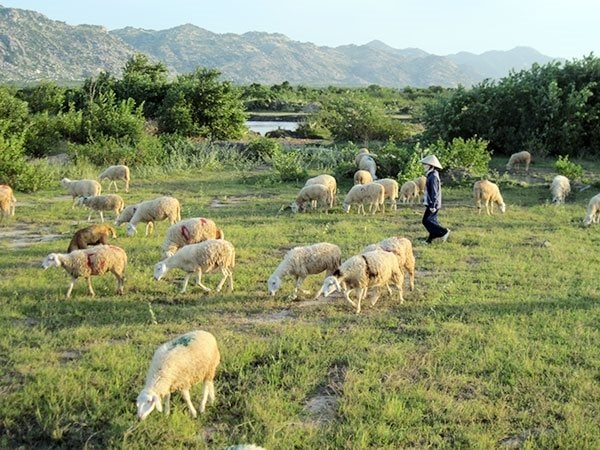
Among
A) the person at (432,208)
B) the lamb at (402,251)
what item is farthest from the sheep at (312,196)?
the lamb at (402,251)

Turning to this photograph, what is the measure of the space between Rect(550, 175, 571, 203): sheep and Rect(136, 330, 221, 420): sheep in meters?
13.5

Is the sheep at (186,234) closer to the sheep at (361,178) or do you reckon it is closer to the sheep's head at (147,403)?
the sheep's head at (147,403)

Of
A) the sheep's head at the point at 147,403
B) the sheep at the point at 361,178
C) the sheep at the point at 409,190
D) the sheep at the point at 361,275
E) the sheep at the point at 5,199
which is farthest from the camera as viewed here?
the sheep at the point at 361,178

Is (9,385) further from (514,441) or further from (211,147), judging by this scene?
(211,147)

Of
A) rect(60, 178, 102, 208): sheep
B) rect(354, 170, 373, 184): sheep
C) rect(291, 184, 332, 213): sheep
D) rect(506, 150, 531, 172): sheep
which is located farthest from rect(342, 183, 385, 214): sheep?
rect(506, 150, 531, 172): sheep

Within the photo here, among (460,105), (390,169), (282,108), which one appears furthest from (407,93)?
(390,169)

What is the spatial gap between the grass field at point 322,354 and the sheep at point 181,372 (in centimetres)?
21

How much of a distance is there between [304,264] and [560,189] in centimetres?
1073

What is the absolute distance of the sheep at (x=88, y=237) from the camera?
9.93 meters

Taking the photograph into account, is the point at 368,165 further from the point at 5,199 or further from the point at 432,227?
the point at 5,199

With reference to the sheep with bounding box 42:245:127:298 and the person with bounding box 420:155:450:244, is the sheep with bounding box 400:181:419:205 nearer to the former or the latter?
the person with bounding box 420:155:450:244

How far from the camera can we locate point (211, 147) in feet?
85.4

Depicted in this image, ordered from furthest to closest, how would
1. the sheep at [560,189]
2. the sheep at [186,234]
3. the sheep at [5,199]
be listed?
the sheep at [560,189], the sheep at [5,199], the sheep at [186,234]

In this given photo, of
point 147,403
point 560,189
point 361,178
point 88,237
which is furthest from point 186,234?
point 560,189
